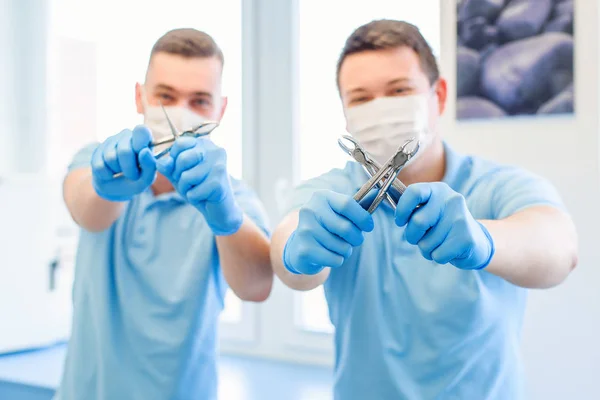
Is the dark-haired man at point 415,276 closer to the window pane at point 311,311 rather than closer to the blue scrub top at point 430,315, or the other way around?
the blue scrub top at point 430,315

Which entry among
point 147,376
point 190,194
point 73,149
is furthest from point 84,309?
point 73,149

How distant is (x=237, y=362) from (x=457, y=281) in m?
0.91

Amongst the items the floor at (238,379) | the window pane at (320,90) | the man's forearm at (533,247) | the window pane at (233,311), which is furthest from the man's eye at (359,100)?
the window pane at (233,311)

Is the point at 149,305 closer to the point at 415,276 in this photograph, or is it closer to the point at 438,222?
the point at 415,276

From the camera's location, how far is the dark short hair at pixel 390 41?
2.85 ft

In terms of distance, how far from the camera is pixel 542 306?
1154 mm

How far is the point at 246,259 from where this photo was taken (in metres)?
0.94

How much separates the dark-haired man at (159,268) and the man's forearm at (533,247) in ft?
1.28

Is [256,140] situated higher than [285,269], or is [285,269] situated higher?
[256,140]

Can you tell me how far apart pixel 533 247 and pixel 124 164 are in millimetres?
558

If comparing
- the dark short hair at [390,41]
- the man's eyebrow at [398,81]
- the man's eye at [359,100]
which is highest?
the dark short hair at [390,41]

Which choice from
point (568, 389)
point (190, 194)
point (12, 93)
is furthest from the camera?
point (12, 93)

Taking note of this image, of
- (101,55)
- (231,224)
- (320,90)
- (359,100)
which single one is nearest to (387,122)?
(359,100)

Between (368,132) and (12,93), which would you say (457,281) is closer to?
(368,132)
